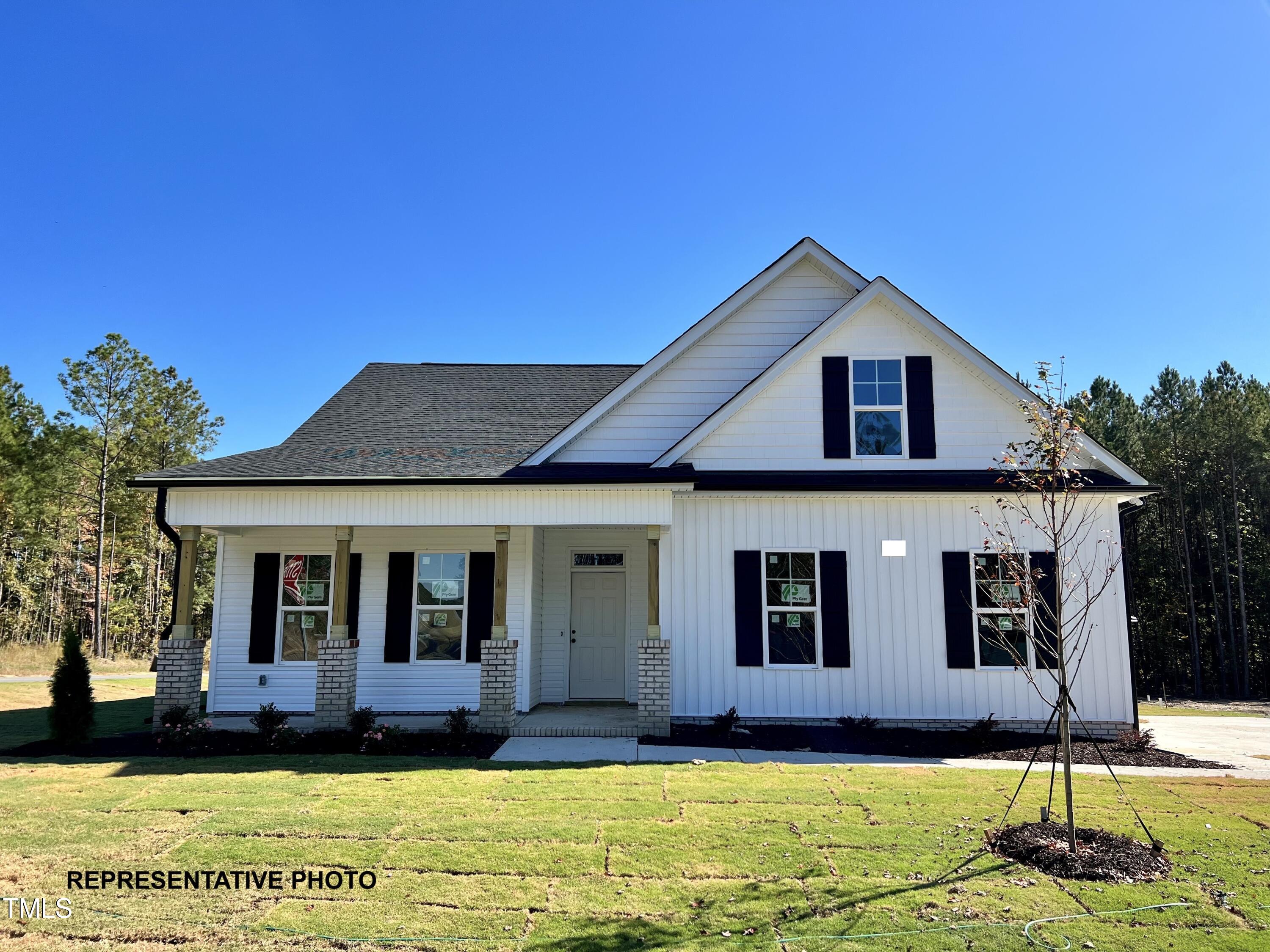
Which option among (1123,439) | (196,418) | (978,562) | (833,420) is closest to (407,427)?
(833,420)

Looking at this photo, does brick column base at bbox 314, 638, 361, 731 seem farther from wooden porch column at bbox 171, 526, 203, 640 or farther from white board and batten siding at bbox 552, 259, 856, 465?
white board and batten siding at bbox 552, 259, 856, 465

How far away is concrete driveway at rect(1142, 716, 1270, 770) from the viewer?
1059 cm

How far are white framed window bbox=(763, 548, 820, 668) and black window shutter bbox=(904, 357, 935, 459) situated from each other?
250cm

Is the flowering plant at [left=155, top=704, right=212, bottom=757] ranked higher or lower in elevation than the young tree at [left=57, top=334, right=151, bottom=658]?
lower

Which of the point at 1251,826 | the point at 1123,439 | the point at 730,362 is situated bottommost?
the point at 1251,826

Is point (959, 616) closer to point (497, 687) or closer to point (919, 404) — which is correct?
point (919, 404)

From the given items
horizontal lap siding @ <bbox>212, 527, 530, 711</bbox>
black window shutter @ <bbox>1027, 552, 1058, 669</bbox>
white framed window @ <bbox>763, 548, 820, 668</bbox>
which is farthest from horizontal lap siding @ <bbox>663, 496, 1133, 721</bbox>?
horizontal lap siding @ <bbox>212, 527, 530, 711</bbox>

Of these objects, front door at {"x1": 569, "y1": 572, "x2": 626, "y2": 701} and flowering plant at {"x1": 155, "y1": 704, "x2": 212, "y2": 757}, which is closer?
flowering plant at {"x1": 155, "y1": 704, "x2": 212, "y2": 757}

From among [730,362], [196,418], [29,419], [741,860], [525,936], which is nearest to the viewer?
[525,936]

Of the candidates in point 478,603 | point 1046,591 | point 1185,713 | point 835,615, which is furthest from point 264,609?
point 1185,713

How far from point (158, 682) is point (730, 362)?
9987 mm

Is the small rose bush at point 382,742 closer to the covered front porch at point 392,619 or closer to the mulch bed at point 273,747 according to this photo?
the mulch bed at point 273,747

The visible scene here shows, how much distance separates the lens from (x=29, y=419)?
31.6 meters

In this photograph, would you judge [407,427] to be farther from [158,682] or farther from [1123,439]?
[1123,439]
